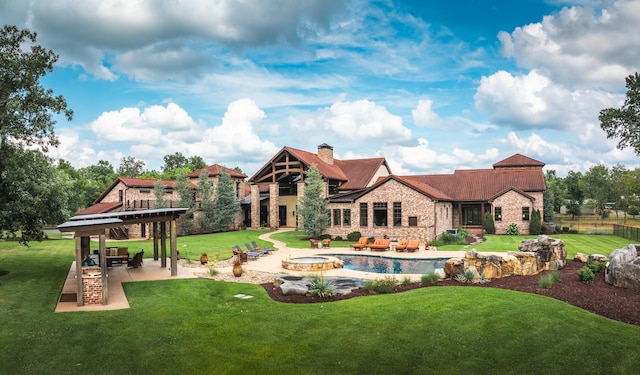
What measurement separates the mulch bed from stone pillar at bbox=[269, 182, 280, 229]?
28161 millimetres

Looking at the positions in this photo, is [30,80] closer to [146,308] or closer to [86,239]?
[86,239]

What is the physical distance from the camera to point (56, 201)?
17828 mm

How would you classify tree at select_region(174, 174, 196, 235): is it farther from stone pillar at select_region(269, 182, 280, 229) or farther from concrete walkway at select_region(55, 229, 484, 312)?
concrete walkway at select_region(55, 229, 484, 312)

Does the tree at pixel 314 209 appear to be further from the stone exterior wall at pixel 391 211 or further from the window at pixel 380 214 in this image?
the window at pixel 380 214

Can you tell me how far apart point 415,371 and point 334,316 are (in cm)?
363

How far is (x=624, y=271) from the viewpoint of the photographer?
13.7 m

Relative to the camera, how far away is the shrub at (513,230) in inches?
1447

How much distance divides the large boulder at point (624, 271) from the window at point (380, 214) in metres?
20.0

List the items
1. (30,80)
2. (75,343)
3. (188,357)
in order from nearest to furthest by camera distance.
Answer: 1. (188,357)
2. (75,343)
3. (30,80)

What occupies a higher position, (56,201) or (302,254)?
(56,201)

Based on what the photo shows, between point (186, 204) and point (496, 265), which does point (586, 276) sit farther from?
point (186, 204)

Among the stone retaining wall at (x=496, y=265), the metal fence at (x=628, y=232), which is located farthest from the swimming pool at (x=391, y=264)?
the metal fence at (x=628, y=232)

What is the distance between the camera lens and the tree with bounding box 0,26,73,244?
653 inches

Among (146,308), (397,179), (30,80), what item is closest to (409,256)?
(397,179)
